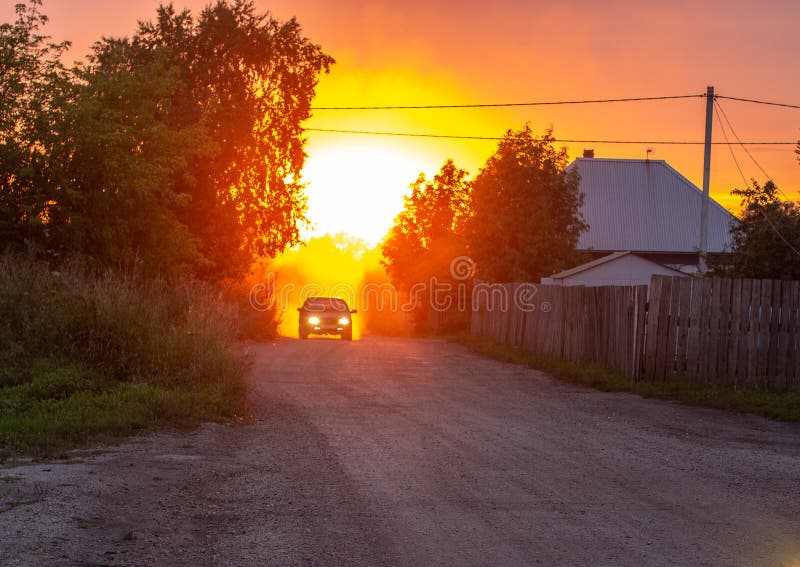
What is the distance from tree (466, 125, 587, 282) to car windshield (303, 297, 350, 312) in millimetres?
6702

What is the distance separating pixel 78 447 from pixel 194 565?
428 cm

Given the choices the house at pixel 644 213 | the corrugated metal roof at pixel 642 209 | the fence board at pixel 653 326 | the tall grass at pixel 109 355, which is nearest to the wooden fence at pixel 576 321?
the fence board at pixel 653 326

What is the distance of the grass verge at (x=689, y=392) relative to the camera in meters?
14.4

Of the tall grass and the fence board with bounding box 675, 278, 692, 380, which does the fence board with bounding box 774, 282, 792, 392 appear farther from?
the tall grass

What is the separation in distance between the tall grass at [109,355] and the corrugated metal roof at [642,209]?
1449 inches

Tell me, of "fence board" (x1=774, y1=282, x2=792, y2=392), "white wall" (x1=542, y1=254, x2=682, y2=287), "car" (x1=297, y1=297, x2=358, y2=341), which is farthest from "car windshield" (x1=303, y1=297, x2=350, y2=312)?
"fence board" (x1=774, y1=282, x2=792, y2=392)

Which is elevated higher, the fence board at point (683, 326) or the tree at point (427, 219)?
the tree at point (427, 219)

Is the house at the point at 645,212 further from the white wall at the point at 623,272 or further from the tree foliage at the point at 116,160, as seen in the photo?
the tree foliage at the point at 116,160

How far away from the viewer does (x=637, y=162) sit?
52.7 meters

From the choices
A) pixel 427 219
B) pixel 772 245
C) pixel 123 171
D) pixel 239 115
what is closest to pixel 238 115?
pixel 239 115

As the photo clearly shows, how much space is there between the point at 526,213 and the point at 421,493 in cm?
3089

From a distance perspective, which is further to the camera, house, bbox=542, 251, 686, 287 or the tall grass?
house, bbox=542, 251, 686, 287

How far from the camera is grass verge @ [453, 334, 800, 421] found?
14.4 m

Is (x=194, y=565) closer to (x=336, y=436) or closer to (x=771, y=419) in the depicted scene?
(x=336, y=436)
